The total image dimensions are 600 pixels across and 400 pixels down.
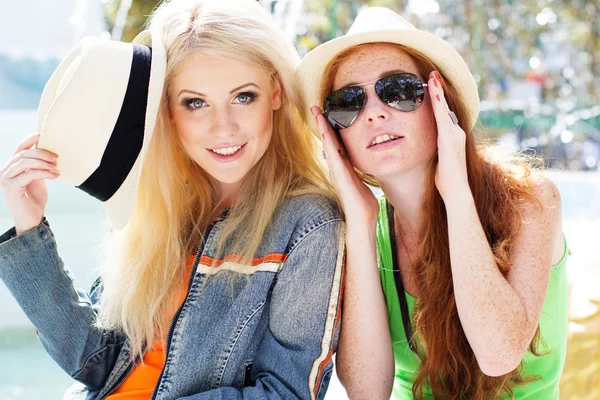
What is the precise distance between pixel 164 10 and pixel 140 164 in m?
0.62

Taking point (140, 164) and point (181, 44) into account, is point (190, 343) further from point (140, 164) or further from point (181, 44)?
point (181, 44)

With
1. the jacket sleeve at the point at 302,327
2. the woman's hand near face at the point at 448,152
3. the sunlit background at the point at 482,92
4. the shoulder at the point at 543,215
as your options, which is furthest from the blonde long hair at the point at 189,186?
the shoulder at the point at 543,215

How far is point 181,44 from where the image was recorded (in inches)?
100

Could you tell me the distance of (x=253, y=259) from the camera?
2.53 meters

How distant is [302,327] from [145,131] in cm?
87

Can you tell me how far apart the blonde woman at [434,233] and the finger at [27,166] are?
987mm

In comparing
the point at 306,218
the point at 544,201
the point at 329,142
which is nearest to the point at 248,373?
the point at 306,218

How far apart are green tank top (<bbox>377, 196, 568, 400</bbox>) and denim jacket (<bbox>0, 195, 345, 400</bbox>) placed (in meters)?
Result: 0.30

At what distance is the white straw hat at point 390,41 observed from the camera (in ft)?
8.07

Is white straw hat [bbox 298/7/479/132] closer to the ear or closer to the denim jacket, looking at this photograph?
the ear

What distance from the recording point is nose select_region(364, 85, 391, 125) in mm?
2422

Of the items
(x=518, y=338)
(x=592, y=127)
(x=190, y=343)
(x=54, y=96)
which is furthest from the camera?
(x=592, y=127)

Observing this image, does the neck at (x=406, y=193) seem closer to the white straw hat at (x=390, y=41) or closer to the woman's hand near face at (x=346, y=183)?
the woman's hand near face at (x=346, y=183)

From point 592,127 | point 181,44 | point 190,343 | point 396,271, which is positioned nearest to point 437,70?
point 396,271
